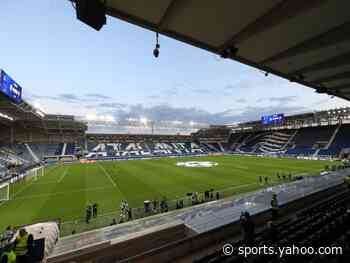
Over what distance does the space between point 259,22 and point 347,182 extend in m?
12.9

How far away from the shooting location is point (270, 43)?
4566 millimetres

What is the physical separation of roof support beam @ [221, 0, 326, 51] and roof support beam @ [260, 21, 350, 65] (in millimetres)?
1200

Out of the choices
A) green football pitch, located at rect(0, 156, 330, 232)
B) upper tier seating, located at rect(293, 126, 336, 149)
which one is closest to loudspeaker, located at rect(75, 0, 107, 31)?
green football pitch, located at rect(0, 156, 330, 232)

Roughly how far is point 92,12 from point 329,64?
6648 mm

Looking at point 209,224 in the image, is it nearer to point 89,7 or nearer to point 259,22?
point 259,22

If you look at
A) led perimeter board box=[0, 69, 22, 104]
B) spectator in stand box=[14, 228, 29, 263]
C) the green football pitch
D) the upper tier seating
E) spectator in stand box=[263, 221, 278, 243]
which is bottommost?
the green football pitch

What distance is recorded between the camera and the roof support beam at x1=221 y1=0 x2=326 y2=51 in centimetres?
327

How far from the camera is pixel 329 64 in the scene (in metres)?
5.76

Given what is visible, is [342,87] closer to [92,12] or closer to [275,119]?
[92,12]

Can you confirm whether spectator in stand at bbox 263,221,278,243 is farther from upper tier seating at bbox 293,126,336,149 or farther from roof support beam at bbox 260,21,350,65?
upper tier seating at bbox 293,126,336,149

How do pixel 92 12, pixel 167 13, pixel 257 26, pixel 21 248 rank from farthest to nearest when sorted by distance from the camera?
1. pixel 21 248
2. pixel 257 26
3. pixel 167 13
4. pixel 92 12

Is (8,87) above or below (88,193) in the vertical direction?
above

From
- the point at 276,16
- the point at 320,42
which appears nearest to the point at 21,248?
the point at 276,16

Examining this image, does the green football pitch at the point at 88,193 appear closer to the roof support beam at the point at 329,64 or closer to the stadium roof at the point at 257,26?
the roof support beam at the point at 329,64
